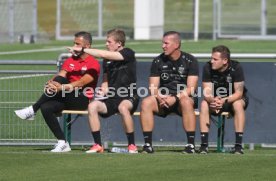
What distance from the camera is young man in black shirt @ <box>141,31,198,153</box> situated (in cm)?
1392

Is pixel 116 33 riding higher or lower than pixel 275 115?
higher

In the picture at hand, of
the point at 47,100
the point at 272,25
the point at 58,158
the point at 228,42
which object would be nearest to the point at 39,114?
the point at 47,100

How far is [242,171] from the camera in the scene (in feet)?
39.2

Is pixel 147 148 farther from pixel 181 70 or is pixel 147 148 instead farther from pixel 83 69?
pixel 83 69

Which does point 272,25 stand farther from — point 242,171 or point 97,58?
point 242,171

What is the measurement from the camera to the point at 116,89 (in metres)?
14.3

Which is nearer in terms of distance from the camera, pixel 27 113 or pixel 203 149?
pixel 203 149

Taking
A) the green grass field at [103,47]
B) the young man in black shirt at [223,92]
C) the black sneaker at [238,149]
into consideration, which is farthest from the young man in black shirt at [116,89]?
the green grass field at [103,47]

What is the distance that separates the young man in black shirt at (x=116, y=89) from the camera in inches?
551

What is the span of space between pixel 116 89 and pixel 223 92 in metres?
1.36

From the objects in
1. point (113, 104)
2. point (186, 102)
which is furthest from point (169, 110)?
point (113, 104)

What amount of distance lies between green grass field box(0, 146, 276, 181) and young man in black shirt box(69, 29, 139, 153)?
0.42 m

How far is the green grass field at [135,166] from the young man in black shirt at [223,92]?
0.38 metres

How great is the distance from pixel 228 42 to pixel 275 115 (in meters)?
21.8
